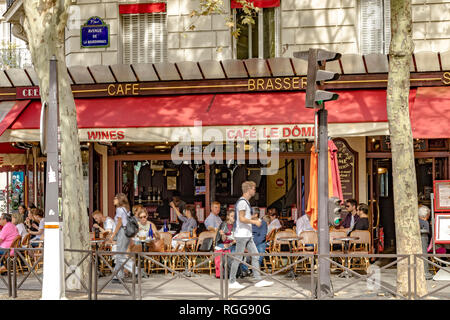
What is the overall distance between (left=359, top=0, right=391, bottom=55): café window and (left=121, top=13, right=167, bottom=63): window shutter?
182 inches

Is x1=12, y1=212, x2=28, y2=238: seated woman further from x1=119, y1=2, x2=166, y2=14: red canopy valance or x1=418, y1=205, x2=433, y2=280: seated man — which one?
x1=418, y1=205, x2=433, y2=280: seated man

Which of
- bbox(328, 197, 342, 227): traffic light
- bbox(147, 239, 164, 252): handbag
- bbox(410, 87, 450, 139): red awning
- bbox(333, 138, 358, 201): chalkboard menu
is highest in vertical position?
bbox(410, 87, 450, 139): red awning

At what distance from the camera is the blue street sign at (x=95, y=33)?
17.5 metres

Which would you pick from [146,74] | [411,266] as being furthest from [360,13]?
[411,266]

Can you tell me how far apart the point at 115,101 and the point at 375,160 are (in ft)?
20.5

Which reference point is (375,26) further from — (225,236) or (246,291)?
(246,291)

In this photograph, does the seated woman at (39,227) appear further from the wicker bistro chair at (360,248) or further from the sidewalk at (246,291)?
the wicker bistro chair at (360,248)

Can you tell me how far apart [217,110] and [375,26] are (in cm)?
410

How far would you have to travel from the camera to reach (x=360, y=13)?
1672 cm

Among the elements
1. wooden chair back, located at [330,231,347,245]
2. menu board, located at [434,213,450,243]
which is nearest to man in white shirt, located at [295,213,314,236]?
wooden chair back, located at [330,231,347,245]

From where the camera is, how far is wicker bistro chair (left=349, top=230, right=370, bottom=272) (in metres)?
14.2

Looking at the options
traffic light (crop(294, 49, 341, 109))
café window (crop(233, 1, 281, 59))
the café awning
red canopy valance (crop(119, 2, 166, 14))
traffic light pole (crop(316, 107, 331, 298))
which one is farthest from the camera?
red canopy valance (crop(119, 2, 166, 14))

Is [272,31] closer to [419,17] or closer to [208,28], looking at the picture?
[208,28]

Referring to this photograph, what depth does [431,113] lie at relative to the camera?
1480 centimetres
